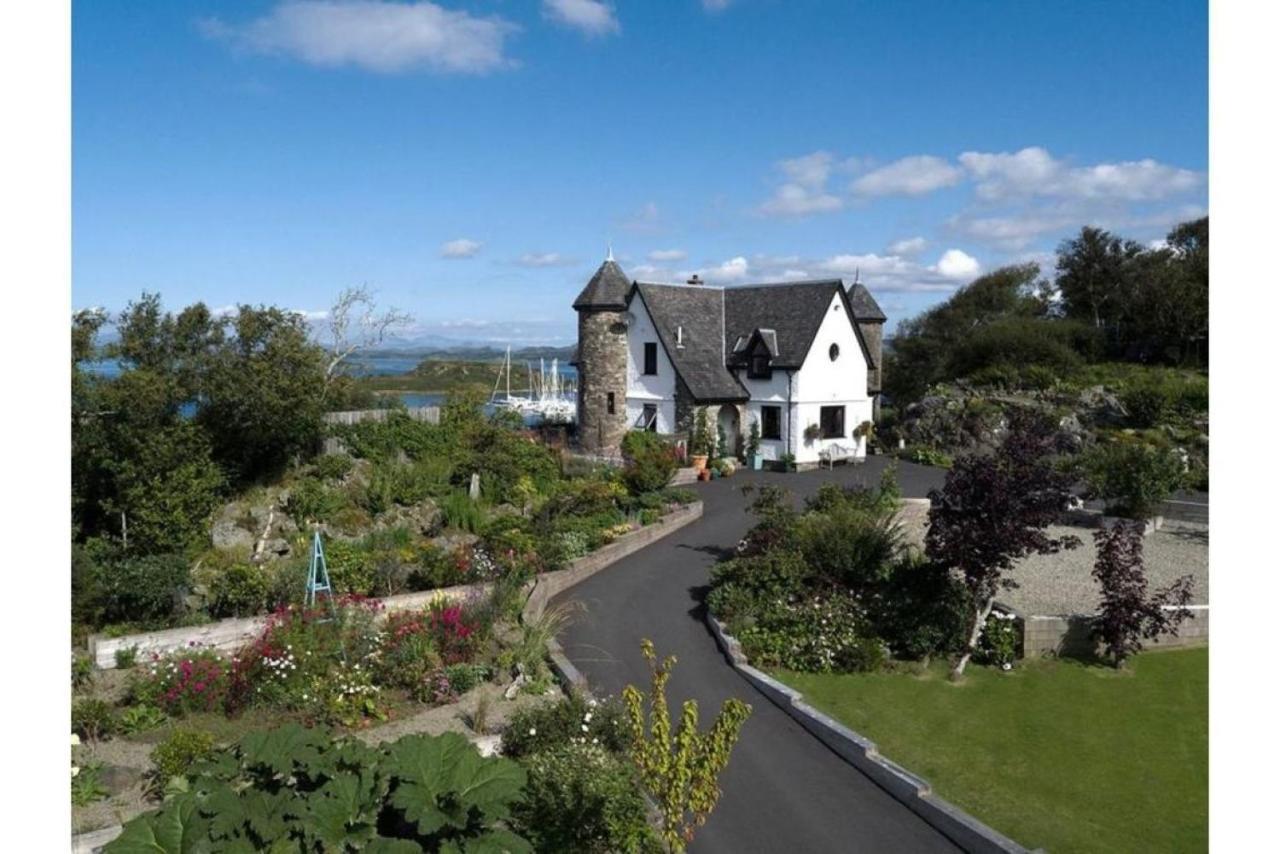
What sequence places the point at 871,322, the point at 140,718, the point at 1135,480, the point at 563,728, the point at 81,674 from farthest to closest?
the point at 871,322 < the point at 1135,480 < the point at 81,674 < the point at 140,718 < the point at 563,728

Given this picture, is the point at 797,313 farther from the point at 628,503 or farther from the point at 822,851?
the point at 822,851

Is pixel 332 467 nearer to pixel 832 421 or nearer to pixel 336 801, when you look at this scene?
pixel 336 801

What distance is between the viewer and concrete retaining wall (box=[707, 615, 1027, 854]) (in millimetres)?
7738

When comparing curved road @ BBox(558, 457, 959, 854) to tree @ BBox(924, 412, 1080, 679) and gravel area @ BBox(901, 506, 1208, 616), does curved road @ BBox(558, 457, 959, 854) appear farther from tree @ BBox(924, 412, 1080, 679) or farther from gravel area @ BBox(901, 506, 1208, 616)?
gravel area @ BBox(901, 506, 1208, 616)

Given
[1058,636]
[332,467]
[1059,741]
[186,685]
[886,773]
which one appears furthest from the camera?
[332,467]

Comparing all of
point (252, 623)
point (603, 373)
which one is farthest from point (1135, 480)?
point (252, 623)

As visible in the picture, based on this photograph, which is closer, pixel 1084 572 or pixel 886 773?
pixel 886 773

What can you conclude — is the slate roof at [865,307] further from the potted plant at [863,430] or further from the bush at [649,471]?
the bush at [649,471]

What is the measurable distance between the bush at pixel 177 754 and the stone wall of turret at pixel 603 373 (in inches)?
881

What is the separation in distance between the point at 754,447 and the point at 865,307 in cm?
908

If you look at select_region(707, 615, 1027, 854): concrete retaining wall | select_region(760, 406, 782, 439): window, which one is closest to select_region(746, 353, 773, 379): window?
select_region(760, 406, 782, 439): window

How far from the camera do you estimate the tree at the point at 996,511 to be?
11.6 metres

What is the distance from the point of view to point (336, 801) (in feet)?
19.8
